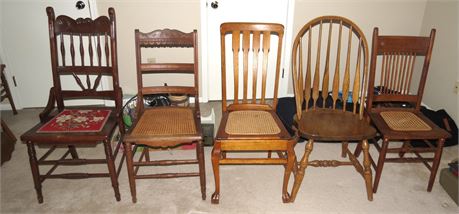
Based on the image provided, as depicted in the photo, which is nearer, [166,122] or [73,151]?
[166,122]

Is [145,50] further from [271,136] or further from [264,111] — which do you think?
[271,136]

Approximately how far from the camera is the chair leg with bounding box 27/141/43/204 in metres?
1.70

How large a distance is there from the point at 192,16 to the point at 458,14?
2408 millimetres

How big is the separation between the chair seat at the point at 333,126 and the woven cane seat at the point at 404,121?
0.19m

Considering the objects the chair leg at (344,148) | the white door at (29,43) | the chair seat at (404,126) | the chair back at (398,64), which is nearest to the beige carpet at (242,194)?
the chair leg at (344,148)

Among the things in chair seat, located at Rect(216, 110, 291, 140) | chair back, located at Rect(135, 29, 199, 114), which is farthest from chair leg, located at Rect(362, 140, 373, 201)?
chair back, located at Rect(135, 29, 199, 114)

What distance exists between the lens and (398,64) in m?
2.03

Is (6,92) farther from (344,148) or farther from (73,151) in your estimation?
(344,148)

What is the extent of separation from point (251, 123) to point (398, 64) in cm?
112

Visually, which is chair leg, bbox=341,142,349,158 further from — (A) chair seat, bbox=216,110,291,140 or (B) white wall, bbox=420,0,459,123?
(B) white wall, bbox=420,0,459,123

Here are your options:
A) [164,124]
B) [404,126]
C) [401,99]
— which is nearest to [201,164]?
[164,124]

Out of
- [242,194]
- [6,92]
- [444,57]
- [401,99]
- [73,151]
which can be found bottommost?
[242,194]

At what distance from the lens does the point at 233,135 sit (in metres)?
1.69

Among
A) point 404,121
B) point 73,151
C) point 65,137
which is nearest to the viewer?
point 65,137
